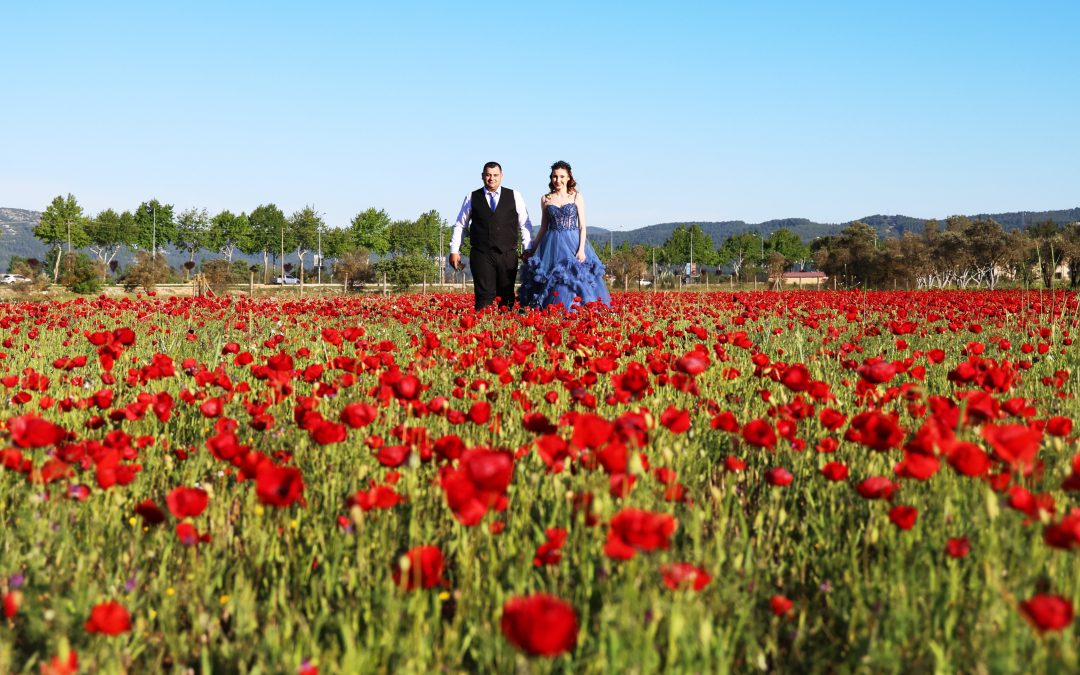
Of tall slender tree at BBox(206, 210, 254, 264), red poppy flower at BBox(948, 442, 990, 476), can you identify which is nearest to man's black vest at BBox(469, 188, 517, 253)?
red poppy flower at BBox(948, 442, 990, 476)

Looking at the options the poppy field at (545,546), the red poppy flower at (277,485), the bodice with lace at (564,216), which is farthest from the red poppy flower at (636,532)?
the bodice with lace at (564,216)

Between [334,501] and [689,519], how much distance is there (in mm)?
1175

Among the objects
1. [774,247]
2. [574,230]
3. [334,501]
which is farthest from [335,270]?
[774,247]

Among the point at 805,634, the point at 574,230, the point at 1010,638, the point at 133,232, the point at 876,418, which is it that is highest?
the point at 133,232

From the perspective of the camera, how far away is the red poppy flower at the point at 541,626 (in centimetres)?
109

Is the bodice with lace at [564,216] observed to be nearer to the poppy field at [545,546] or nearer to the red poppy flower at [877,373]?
the poppy field at [545,546]

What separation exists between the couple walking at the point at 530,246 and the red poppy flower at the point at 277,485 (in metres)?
7.78

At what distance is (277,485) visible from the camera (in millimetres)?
1829

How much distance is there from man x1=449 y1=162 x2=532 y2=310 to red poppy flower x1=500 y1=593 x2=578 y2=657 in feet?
28.9

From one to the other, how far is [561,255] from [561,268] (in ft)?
0.94

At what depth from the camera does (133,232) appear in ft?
283

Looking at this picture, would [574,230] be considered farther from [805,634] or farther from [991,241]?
[991,241]

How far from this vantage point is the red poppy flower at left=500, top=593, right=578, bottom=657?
109 cm

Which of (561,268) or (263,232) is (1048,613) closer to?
(561,268)
